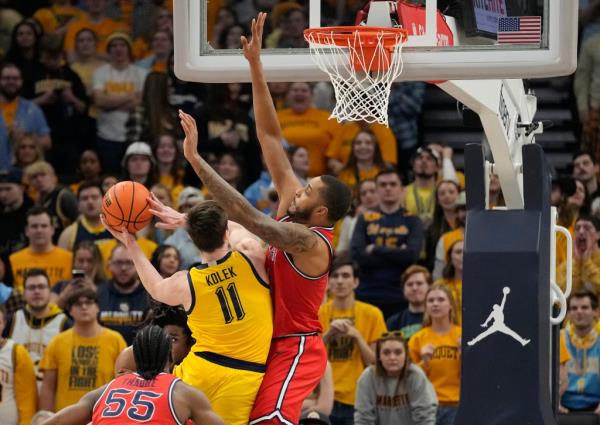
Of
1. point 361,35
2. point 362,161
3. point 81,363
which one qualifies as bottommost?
point 81,363

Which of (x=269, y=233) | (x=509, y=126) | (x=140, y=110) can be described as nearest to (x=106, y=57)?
(x=140, y=110)

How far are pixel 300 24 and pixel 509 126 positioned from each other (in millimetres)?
6850

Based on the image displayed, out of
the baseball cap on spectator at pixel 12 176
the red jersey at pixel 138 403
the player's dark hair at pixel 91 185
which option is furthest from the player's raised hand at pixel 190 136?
the baseball cap on spectator at pixel 12 176

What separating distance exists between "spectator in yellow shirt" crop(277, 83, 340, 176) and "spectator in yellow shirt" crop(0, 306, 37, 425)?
13.4 feet

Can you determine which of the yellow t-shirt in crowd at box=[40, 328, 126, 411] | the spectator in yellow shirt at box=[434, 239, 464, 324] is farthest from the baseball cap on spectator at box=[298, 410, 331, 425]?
the spectator in yellow shirt at box=[434, 239, 464, 324]

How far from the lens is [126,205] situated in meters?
8.12

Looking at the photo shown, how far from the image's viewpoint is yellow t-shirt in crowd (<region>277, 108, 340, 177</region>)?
1456 centimetres

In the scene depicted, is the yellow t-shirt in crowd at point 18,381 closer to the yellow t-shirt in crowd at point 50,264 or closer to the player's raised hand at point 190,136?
the yellow t-shirt in crowd at point 50,264

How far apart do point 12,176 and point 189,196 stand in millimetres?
2404

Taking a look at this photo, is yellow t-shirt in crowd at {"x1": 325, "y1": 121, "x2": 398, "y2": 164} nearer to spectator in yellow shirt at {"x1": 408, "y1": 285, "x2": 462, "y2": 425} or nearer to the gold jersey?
spectator in yellow shirt at {"x1": 408, "y1": 285, "x2": 462, "y2": 425}

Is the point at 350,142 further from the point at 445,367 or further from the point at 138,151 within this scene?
the point at 445,367

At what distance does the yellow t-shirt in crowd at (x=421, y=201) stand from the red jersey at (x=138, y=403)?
600cm

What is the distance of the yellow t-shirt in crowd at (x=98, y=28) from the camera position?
639 inches

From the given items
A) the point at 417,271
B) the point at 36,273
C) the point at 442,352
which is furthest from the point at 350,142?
the point at 36,273
